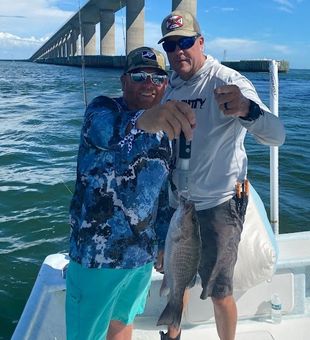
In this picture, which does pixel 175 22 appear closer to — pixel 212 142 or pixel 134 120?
pixel 212 142

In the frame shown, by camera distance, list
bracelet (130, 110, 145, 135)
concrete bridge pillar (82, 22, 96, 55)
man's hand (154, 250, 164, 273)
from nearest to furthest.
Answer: bracelet (130, 110, 145, 135)
man's hand (154, 250, 164, 273)
concrete bridge pillar (82, 22, 96, 55)

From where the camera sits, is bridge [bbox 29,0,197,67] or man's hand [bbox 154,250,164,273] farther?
bridge [bbox 29,0,197,67]

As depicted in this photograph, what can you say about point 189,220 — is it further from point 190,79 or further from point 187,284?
point 190,79

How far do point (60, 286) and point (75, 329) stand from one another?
0.76m

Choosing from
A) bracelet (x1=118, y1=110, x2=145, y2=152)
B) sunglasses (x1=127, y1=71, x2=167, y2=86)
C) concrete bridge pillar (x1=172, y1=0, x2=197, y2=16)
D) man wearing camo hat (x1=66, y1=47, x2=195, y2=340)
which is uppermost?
concrete bridge pillar (x1=172, y1=0, x2=197, y2=16)

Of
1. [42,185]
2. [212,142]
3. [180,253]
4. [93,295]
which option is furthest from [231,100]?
[42,185]

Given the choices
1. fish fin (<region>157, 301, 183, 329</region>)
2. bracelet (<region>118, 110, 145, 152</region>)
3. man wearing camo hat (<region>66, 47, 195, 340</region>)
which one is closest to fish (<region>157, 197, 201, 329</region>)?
fish fin (<region>157, 301, 183, 329</region>)

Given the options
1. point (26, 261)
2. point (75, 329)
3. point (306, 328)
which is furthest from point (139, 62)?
point (26, 261)

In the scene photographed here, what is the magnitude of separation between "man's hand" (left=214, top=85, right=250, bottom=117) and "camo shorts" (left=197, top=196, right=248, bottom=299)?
2.70 ft

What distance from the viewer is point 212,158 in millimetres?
2826

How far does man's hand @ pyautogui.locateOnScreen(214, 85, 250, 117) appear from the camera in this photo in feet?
7.00

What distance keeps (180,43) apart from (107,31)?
6534cm

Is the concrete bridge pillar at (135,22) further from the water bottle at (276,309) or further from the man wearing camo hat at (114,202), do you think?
the man wearing camo hat at (114,202)

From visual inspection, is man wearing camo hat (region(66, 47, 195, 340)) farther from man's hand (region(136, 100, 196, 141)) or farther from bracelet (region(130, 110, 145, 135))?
man's hand (region(136, 100, 196, 141))
